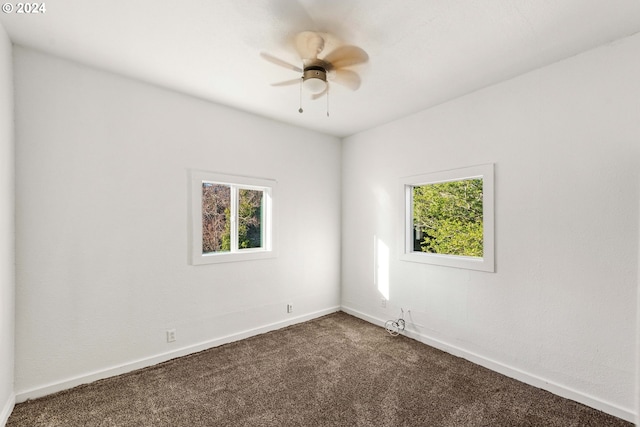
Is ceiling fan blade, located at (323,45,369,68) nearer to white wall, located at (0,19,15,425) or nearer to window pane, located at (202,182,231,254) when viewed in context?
window pane, located at (202,182,231,254)

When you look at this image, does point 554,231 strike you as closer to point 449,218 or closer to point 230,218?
point 449,218

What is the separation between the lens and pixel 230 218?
10.8 ft

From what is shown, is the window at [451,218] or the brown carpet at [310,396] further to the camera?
the window at [451,218]

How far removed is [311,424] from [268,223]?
2146mm

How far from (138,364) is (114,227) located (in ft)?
4.03

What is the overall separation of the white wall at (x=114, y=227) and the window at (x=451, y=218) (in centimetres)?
174

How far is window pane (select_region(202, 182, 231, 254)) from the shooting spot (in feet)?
10.1

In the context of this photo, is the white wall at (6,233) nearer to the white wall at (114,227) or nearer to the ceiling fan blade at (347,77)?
the white wall at (114,227)

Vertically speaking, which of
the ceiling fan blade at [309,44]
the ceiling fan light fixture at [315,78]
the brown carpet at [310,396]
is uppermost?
the ceiling fan blade at [309,44]

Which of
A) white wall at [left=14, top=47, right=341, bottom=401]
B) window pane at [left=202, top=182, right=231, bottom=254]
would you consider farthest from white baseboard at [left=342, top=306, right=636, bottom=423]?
window pane at [left=202, top=182, right=231, bottom=254]

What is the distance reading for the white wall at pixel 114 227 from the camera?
2.14 metres
